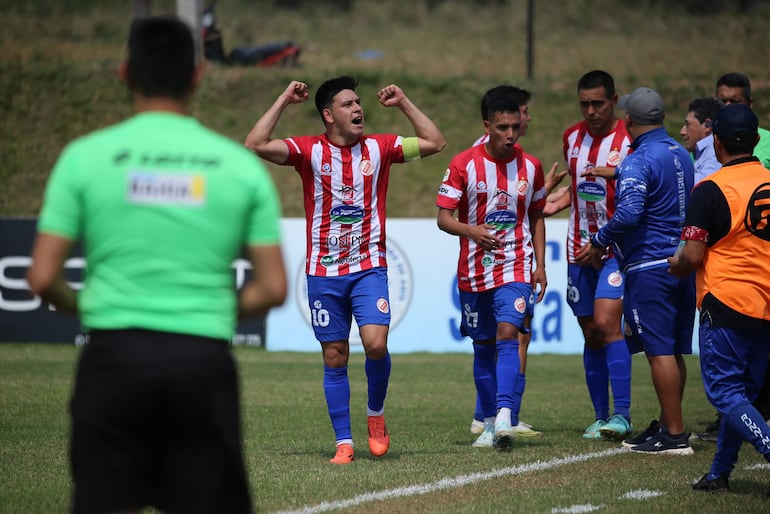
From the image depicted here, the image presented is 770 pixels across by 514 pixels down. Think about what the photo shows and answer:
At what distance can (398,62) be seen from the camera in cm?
2781

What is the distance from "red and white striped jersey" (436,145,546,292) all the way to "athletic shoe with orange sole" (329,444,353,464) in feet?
5.23

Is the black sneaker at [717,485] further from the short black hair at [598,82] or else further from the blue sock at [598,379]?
the short black hair at [598,82]

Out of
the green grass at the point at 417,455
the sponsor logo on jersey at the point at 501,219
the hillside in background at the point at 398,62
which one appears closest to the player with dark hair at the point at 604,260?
the green grass at the point at 417,455

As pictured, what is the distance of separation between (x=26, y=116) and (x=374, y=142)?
18020 millimetres

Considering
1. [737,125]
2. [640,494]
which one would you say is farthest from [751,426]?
[737,125]

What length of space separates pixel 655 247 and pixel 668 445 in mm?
1346

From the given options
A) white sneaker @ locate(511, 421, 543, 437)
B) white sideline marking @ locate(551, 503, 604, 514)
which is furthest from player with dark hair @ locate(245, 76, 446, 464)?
white sideline marking @ locate(551, 503, 604, 514)

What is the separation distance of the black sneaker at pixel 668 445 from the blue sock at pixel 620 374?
866 mm

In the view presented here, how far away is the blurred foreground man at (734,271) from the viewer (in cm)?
613

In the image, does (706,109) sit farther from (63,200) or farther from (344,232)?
(63,200)

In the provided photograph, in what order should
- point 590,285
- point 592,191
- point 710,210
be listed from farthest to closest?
1. point 590,285
2. point 592,191
3. point 710,210

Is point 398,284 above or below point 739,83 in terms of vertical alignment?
below

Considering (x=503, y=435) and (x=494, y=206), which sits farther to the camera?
(x=494, y=206)

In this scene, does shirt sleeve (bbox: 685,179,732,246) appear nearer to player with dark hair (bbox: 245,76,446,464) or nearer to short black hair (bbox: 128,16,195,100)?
player with dark hair (bbox: 245,76,446,464)
